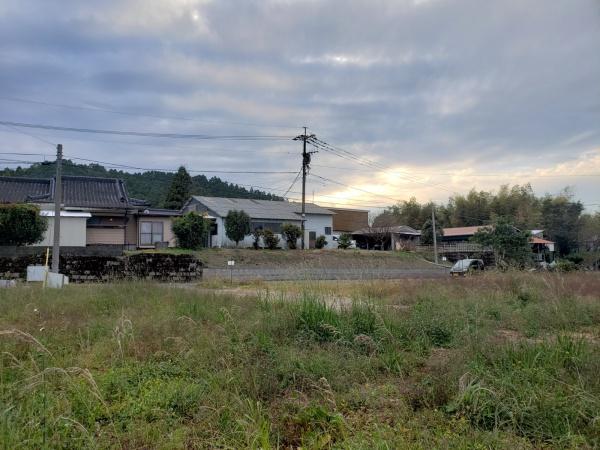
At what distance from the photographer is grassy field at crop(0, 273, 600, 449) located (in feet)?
9.37

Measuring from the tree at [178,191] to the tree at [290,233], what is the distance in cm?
1712

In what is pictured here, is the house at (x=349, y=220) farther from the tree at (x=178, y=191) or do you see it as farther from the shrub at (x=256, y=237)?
the shrub at (x=256, y=237)

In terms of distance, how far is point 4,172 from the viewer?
36.0m

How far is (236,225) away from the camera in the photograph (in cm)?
2834

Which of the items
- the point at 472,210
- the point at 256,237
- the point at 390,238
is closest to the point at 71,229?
the point at 256,237

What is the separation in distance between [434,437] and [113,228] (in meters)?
25.8

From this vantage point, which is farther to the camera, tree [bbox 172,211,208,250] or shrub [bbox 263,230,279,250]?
shrub [bbox 263,230,279,250]

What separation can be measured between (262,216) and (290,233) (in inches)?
131

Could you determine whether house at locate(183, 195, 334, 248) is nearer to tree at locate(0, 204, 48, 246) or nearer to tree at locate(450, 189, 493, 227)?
tree at locate(0, 204, 48, 246)

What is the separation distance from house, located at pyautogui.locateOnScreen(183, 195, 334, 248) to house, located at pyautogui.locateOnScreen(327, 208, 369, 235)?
1315cm

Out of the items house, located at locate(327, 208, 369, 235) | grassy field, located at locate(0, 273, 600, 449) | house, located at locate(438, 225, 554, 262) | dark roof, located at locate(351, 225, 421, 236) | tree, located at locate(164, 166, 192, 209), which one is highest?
tree, located at locate(164, 166, 192, 209)

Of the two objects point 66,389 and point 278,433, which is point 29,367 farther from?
point 278,433

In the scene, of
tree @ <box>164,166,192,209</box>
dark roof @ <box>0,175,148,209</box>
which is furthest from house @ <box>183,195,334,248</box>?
tree @ <box>164,166,192,209</box>

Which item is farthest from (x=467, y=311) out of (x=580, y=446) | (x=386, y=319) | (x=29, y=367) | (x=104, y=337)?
(x=29, y=367)
